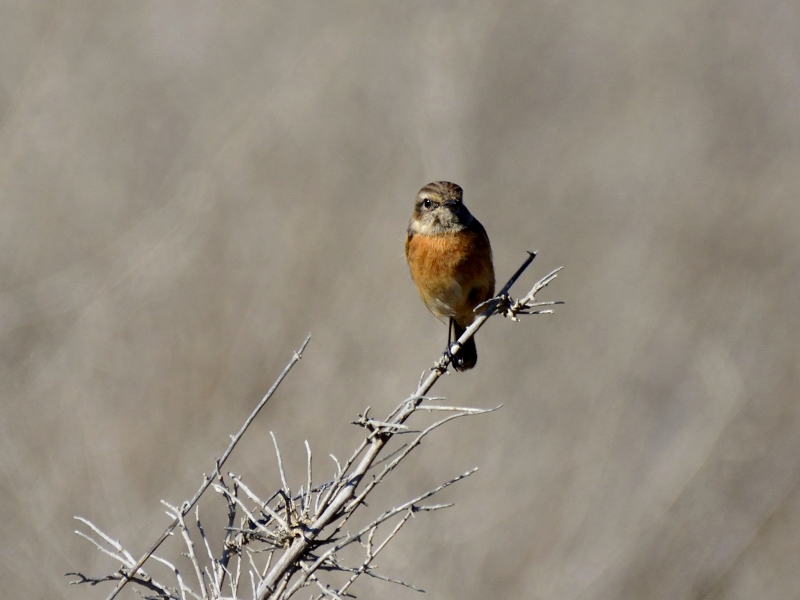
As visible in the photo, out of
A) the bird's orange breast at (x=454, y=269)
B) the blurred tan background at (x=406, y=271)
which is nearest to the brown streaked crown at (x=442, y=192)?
the bird's orange breast at (x=454, y=269)

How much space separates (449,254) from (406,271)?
2061 millimetres

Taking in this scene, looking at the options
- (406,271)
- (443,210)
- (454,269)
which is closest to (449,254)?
(454,269)

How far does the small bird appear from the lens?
4.23m

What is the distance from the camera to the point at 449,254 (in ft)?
13.9

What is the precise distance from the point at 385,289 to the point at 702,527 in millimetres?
2892

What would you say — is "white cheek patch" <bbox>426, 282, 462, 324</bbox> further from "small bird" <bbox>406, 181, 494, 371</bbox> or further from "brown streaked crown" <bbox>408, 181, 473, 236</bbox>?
"brown streaked crown" <bbox>408, 181, 473, 236</bbox>

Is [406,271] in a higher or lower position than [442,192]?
higher

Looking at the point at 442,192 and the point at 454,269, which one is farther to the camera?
the point at 442,192

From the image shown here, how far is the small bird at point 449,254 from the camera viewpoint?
423 centimetres

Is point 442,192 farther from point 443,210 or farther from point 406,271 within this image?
point 406,271

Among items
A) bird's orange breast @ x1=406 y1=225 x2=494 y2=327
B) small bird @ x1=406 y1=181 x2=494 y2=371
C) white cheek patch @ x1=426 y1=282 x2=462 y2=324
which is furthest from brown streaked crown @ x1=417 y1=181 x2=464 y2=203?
white cheek patch @ x1=426 y1=282 x2=462 y2=324

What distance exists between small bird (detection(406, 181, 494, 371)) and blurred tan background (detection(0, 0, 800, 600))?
68.6 inches

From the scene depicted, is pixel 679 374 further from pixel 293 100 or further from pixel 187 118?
pixel 187 118

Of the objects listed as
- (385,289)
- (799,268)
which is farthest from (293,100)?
(799,268)
